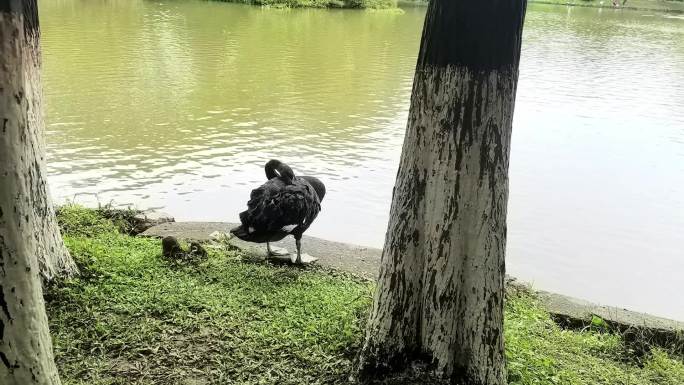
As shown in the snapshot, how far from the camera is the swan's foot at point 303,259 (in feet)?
14.0

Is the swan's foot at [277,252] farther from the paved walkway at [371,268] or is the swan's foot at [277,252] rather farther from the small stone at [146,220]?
the small stone at [146,220]

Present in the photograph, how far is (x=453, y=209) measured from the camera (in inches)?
94.3

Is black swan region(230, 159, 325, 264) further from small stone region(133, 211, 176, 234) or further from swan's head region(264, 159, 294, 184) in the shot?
small stone region(133, 211, 176, 234)

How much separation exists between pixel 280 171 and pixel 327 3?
97.5ft

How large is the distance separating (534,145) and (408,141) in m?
7.54

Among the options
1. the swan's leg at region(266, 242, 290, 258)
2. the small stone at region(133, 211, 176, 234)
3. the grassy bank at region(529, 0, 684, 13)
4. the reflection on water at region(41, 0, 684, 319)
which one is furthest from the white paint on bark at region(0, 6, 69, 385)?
the grassy bank at region(529, 0, 684, 13)

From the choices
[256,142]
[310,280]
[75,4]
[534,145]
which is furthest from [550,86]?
[75,4]

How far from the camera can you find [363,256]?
15.3ft

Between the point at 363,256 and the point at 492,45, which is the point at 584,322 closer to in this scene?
the point at 363,256

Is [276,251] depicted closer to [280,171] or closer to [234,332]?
[280,171]

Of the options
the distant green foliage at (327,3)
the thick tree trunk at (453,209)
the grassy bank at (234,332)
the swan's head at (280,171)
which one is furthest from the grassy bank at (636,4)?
the thick tree trunk at (453,209)

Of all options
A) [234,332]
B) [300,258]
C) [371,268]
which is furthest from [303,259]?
[234,332]

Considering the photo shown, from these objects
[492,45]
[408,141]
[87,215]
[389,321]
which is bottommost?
[87,215]

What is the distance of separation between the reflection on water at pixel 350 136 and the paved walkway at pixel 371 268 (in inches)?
49.0
